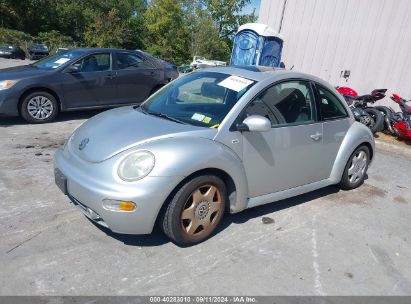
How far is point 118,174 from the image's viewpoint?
294 cm

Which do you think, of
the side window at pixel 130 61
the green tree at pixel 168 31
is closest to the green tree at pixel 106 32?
the green tree at pixel 168 31

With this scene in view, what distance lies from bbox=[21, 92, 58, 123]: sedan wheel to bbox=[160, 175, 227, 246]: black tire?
491 centimetres

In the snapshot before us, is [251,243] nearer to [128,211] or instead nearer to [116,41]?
[128,211]

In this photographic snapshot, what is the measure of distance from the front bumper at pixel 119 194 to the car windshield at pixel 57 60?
16.0 feet

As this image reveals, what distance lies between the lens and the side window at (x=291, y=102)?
3.76 meters

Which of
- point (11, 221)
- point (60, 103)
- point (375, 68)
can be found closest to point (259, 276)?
point (11, 221)

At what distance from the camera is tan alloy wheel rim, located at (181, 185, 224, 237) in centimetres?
319

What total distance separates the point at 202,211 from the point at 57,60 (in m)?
5.55

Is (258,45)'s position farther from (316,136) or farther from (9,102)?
(316,136)

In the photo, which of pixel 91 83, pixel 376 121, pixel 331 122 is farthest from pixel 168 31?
pixel 331 122

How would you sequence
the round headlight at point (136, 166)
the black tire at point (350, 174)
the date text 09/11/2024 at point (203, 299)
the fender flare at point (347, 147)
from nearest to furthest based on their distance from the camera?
the date text 09/11/2024 at point (203, 299) < the round headlight at point (136, 166) < the fender flare at point (347, 147) < the black tire at point (350, 174)

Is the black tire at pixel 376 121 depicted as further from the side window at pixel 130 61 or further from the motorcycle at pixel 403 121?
the side window at pixel 130 61

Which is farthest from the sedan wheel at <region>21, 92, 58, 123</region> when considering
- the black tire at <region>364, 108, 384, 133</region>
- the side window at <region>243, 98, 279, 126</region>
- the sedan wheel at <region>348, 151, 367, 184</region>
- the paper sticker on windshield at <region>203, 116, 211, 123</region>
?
the black tire at <region>364, 108, 384, 133</region>

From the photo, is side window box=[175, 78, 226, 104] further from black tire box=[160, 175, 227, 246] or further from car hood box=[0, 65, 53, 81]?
car hood box=[0, 65, 53, 81]
